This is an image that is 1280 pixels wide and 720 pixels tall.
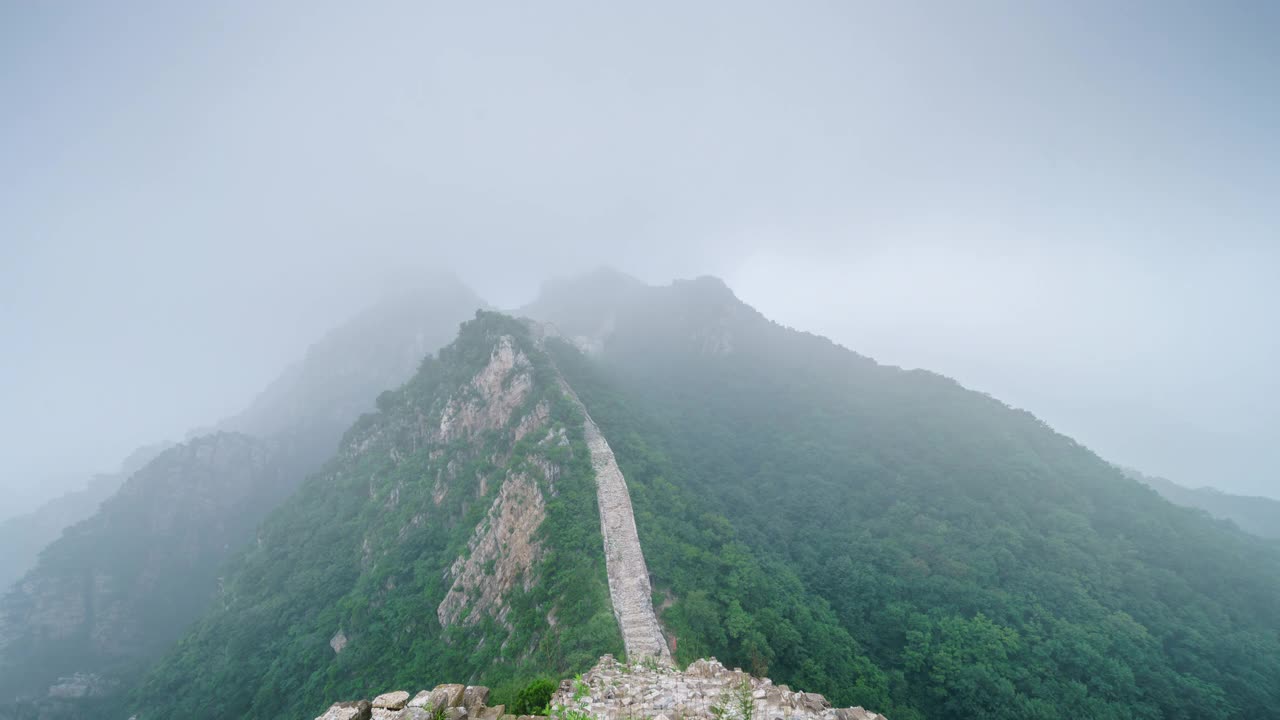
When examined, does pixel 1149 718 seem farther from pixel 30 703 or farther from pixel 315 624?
pixel 30 703

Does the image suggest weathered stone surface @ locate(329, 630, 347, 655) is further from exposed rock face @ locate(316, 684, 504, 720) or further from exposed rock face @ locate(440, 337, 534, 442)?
exposed rock face @ locate(316, 684, 504, 720)

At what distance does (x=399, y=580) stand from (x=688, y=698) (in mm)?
28093

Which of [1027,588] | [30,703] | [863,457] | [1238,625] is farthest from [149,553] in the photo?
[1238,625]

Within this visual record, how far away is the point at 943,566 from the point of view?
29.1m

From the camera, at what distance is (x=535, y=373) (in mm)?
39906

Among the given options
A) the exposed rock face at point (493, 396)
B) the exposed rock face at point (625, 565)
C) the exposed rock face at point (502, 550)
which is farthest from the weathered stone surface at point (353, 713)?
the exposed rock face at point (493, 396)

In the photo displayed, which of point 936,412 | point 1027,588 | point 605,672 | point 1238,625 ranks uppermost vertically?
point 936,412

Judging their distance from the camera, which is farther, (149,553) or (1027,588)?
(149,553)

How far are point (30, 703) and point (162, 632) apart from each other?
45.4ft

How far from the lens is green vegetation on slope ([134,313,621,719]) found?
21.1m

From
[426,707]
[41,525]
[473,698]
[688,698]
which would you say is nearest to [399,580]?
[473,698]

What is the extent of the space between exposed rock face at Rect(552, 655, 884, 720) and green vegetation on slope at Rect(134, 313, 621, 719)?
2740 millimetres

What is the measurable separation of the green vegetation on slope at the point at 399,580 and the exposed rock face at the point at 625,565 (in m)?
0.71

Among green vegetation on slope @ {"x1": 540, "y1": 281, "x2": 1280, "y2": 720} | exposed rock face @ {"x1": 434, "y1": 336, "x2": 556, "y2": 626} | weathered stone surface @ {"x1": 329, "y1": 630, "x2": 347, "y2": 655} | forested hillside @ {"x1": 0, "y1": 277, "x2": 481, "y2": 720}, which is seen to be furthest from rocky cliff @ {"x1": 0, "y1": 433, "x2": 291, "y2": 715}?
green vegetation on slope @ {"x1": 540, "y1": 281, "x2": 1280, "y2": 720}
